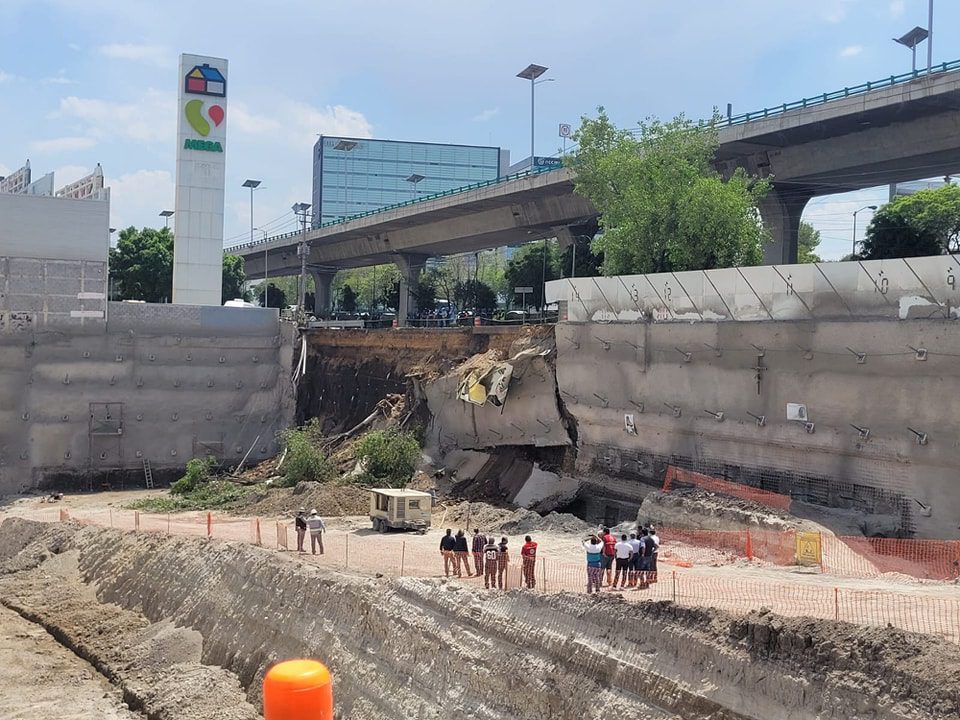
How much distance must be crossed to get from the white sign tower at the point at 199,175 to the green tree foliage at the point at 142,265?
32.5 meters

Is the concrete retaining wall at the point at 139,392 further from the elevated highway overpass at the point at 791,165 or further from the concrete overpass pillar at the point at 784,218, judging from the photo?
the concrete overpass pillar at the point at 784,218

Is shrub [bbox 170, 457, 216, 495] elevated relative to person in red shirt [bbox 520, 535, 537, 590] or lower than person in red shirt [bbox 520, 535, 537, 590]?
lower

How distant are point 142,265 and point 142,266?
0.54 feet

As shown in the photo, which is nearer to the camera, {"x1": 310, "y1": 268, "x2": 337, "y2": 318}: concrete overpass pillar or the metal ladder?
the metal ladder

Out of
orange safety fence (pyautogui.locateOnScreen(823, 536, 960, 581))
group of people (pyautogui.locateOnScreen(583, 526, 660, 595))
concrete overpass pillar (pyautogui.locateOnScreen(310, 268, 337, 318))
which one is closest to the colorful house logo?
group of people (pyautogui.locateOnScreen(583, 526, 660, 595))

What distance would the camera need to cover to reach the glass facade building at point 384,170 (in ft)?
625

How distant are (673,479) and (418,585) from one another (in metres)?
11.4

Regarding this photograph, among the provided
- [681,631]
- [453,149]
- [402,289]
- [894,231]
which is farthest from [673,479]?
[453,149]

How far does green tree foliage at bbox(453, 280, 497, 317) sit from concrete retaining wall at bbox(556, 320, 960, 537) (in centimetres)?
4357

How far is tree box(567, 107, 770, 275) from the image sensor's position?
36125mm

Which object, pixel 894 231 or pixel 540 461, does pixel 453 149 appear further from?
pixel 540 461

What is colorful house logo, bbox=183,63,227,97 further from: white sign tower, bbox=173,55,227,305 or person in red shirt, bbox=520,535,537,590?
person in red shirt, bbox=520,535,537,590

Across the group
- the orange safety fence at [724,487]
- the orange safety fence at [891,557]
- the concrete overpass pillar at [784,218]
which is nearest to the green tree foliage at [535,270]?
the concrete overpass pillar at [784,218]

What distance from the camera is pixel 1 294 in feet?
144
